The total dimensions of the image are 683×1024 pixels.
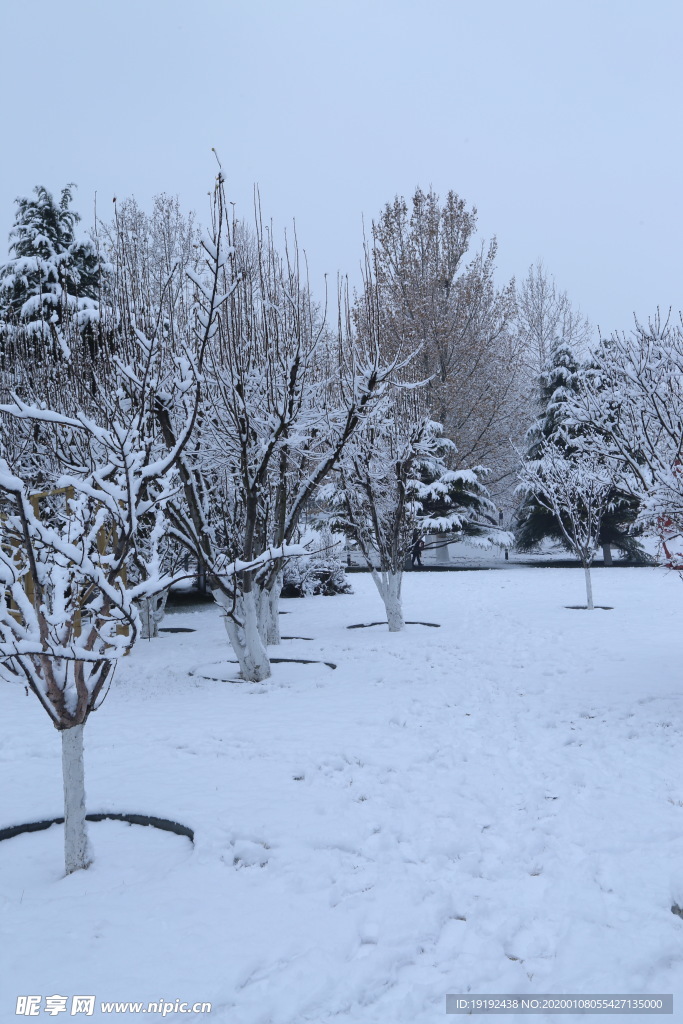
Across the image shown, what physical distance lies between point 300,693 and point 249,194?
6.07 metres

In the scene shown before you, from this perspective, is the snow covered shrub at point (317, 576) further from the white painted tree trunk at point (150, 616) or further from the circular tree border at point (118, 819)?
the circular tree border at point (118, 819)

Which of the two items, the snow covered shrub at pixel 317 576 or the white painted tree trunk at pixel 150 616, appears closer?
the white painted tree trunk at pixel 150 616

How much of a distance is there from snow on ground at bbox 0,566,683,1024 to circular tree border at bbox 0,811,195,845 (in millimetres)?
60

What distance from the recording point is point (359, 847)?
12.0 feet

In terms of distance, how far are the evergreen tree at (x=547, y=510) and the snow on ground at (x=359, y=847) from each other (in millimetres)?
13368

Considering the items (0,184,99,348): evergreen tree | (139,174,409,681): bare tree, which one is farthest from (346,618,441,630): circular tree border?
(0,184,99,348): evergreen tree

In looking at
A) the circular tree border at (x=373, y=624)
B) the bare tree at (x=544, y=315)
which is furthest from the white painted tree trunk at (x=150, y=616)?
the bare tree at (x=544, y=315)

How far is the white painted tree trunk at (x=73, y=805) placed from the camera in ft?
11.4

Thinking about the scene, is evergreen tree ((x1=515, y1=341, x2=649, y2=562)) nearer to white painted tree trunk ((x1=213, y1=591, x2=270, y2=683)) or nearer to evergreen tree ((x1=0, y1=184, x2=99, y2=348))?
evergreen tree ((x1=0, y1=184, x2=99, y2=348))

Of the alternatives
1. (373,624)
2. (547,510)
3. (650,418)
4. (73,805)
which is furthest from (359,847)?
(547,510)

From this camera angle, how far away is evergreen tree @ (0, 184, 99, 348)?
51.7ft

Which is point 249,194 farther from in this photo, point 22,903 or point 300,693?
point 22,903

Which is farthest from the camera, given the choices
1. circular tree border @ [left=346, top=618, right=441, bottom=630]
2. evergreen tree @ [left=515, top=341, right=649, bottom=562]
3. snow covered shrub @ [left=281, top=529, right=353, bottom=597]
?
evergreen tree @ [left=515, top=341, right=649, bottom=562]

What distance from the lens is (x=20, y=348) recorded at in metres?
12.2
